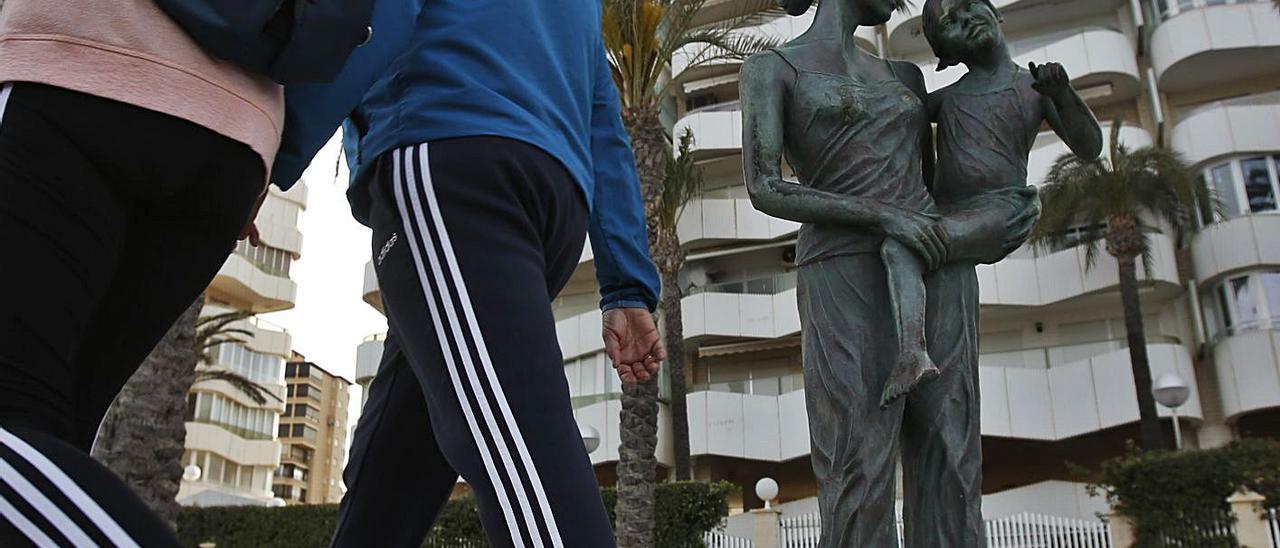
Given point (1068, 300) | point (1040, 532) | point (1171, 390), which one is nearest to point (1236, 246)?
point (1068, 300)

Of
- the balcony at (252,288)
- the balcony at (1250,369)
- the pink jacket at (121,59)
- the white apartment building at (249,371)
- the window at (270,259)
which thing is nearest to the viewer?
the pink jacket at (121,59)

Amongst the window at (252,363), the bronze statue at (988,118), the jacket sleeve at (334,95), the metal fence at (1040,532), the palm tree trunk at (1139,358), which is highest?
the window at (252,363)

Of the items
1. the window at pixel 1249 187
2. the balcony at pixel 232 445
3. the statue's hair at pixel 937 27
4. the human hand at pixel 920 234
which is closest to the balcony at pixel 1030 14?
the window at pixel 1249 187

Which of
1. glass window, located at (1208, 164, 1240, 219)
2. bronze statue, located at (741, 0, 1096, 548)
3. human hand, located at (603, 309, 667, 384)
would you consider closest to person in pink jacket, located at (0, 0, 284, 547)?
human hand, located at (603, 309, 667, 384)

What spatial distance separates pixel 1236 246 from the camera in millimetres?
A: 29422

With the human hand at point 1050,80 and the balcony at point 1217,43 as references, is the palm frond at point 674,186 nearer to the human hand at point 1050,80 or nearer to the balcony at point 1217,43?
the balcony at point 1217,43

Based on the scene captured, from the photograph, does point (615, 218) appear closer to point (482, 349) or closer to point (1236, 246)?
point (482, 349)

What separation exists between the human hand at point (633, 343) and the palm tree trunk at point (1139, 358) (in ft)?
81.7

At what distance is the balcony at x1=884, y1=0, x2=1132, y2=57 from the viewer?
33875 mm

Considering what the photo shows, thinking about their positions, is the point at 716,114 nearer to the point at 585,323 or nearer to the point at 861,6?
the point at 585,323

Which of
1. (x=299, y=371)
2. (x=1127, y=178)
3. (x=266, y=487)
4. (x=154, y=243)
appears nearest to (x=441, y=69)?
(x=154, y=243)

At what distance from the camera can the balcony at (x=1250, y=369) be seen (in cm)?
2769

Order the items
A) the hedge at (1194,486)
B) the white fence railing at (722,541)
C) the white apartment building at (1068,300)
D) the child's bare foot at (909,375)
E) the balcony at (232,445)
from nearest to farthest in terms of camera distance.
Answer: the child's bare foot at (909,375), the hedge at (1194,486), the white fence railing at (722,541), the white apartment building at (1068,300), the balcony at (232,445)

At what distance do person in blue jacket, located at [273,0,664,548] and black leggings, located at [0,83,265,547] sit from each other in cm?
27
